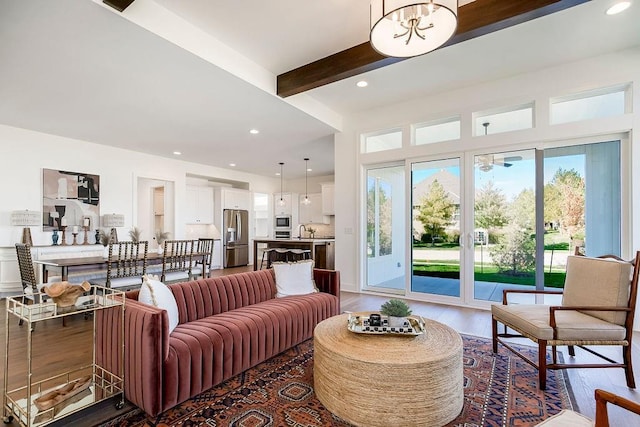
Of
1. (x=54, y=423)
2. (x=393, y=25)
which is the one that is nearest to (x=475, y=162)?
(x=393, y=25)

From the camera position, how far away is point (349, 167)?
5445 mm

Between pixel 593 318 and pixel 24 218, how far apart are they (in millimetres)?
7460

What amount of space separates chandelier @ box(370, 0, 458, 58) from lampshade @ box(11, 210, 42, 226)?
6.04 metres

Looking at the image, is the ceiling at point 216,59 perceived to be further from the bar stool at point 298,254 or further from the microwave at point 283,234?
the microwave at point 283,234

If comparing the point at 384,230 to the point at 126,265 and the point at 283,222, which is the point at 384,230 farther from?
the point at 283,222

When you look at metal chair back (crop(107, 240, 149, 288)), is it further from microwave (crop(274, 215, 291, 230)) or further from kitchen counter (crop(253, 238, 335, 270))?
microwave (crop(274, 215, 291, 230))

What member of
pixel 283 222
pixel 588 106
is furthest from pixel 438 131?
pixel 283 222

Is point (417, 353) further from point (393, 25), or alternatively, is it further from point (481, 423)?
point (393, 25)

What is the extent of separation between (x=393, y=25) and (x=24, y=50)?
133 inches

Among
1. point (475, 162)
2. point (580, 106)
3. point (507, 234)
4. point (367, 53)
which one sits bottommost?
point (507, 234)

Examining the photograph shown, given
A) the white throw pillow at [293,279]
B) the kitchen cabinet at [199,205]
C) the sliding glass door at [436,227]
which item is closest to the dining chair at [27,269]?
the white throw pillow at [293,279]

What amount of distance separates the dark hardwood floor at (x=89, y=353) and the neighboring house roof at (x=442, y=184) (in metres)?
1.61

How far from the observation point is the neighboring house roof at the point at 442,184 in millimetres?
4578

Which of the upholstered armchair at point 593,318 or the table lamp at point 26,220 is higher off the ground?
the table lamp at point 26,220
